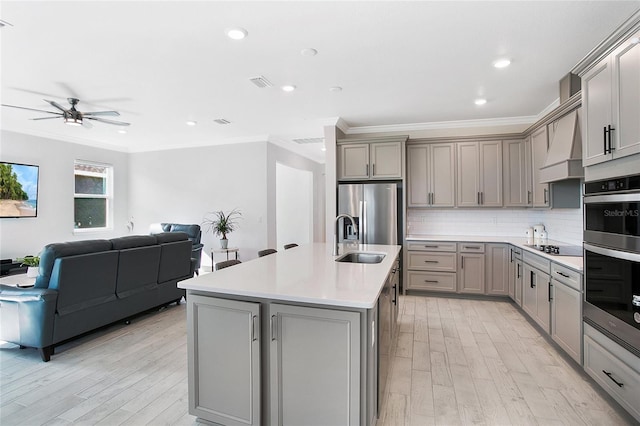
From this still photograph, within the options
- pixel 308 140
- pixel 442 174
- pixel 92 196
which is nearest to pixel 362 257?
pixel 442 174

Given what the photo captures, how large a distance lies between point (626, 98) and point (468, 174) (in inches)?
114

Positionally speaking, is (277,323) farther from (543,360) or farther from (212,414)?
(543,360)

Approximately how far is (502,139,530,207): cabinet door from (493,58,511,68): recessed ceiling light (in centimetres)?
186

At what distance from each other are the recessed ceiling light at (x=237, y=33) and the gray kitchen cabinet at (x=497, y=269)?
13.1 ft

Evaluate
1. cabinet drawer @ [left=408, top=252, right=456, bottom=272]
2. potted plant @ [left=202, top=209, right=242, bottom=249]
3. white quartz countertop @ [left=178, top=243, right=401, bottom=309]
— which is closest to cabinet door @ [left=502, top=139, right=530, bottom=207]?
→ cabinet drawer @ [left=408, top=252, right=456, bottom=272]

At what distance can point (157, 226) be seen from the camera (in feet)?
22.2

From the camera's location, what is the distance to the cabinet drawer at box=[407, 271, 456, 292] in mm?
4582

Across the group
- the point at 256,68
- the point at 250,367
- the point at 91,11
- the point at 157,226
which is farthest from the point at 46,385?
the point at 157,226

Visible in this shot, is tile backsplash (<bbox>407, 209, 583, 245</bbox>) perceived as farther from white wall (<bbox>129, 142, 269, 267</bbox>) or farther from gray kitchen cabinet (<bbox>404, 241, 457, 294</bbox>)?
white wall (<bbox>129, 142, 269, 267</bbox>)

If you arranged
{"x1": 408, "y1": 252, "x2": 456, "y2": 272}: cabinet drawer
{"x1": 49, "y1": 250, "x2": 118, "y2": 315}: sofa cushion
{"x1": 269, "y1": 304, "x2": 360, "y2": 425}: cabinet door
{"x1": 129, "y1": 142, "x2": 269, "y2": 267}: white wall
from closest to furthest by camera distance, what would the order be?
{"x1": 269, "y1": 304, "x2": 360, "y2": 425}: cabinet door → {"x1": 49, "y1": 250, "x2": 118, "y2": 315}: sofa cushion → {"x1": 408, "y1": 252, "x2": 456, "y2": 272}: cabinet drawer → {"x1": 129, "y1": 142, "x2": 269, "y2": 267}: white wall

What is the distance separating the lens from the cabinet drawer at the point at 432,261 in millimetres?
4574

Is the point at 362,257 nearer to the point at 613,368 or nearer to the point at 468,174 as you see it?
the point at 613,368

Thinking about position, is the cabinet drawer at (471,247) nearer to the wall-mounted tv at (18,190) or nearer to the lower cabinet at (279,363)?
the lower cabinet at (279,363)

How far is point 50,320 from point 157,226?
14.0 ft
